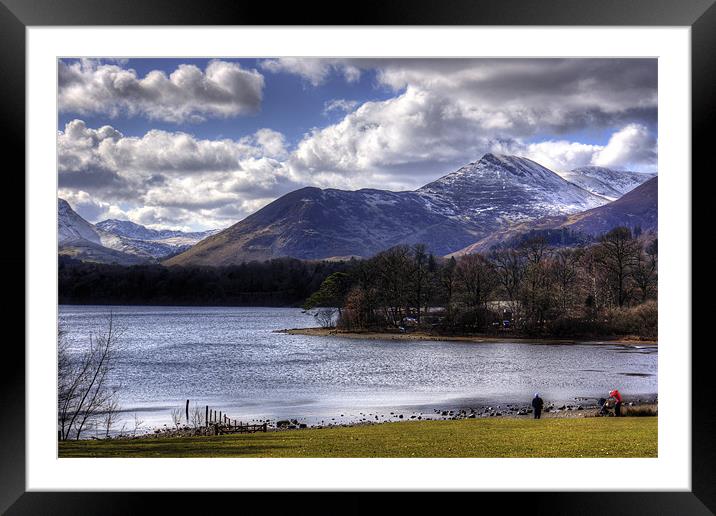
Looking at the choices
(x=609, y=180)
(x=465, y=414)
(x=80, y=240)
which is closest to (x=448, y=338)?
(x=609, y=180)

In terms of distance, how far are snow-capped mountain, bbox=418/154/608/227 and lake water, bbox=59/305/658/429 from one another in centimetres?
567

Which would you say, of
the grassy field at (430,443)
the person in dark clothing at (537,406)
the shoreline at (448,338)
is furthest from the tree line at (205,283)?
the grassy field at (430,443)

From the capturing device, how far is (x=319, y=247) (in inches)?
910

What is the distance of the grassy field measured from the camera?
6.77 metres

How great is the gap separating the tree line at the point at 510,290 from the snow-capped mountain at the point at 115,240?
17.1 feet

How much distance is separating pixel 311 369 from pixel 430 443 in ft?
36.4

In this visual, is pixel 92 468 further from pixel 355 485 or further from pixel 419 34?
pixel 419 34

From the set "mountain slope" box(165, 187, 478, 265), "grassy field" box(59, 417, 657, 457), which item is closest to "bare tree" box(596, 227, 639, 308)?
"mountain slope" box(165, 187, 478, 265)

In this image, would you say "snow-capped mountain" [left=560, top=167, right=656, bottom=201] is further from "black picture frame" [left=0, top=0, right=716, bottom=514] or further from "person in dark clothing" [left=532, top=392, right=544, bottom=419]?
"black picture frame" [left=0, top=0, right=716, bottom=514]

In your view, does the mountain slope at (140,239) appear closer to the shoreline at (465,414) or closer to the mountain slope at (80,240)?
the mountain slope at (80,240)

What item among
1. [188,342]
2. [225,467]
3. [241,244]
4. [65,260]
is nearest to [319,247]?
[241,244]

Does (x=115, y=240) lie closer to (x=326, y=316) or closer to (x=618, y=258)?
(x=326, y=316)

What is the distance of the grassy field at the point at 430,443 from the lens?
6.77 m

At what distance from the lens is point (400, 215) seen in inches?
902
